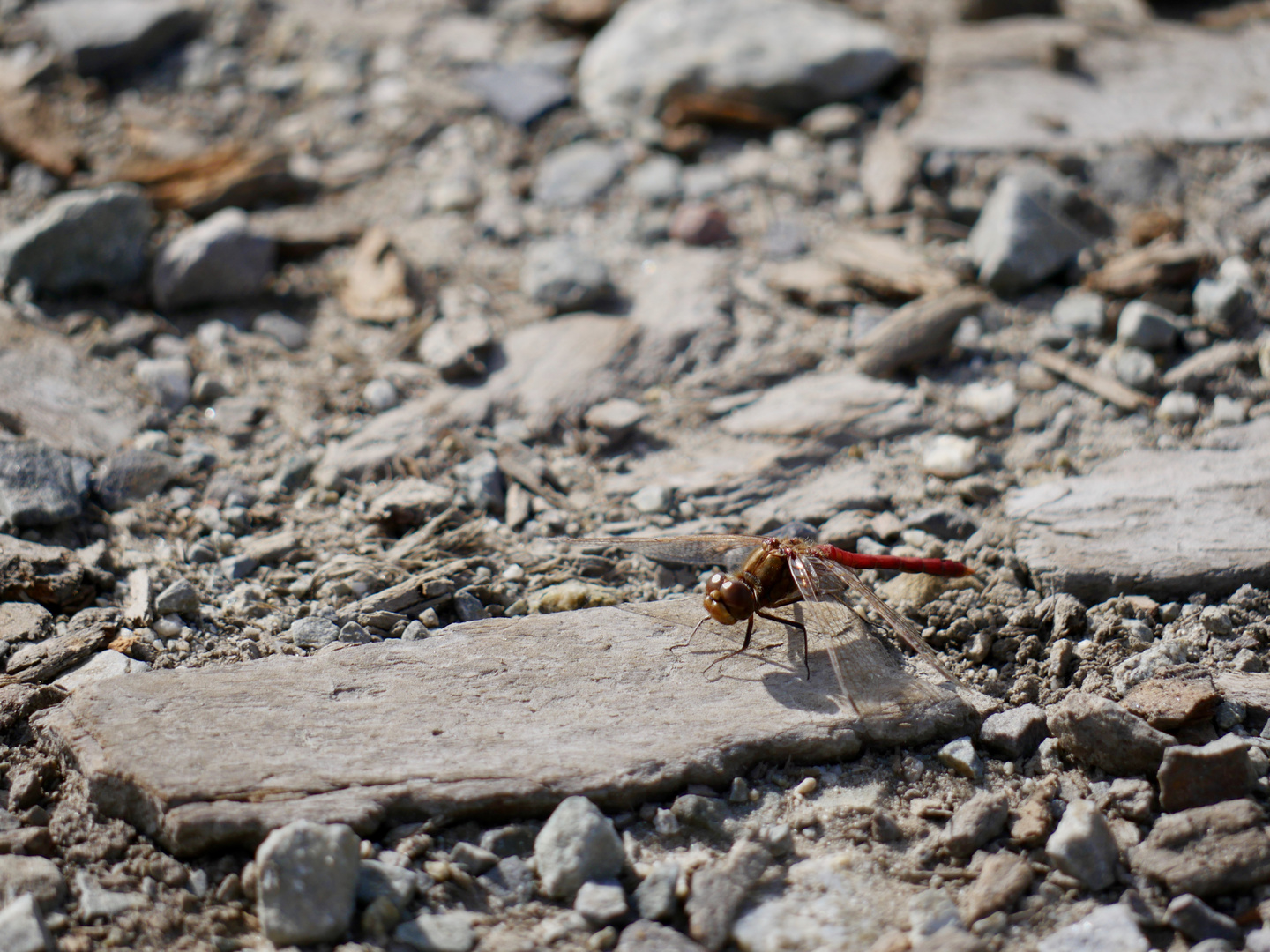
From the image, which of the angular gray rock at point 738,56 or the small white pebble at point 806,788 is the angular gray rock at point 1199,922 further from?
the angular gray rock at point 738,56

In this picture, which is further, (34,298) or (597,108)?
(597,108)

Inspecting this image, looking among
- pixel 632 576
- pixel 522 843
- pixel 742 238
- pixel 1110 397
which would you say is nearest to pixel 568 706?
Result: pixel 522 843

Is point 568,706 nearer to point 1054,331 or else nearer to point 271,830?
point 271,830

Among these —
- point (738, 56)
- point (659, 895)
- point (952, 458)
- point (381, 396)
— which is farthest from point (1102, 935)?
point (738, 56)

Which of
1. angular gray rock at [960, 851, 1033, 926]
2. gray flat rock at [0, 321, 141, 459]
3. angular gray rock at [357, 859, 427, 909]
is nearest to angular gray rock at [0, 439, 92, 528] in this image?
gray flat rock at [0, 321, 141, 459]

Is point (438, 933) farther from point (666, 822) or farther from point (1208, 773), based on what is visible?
point (1208, 773)

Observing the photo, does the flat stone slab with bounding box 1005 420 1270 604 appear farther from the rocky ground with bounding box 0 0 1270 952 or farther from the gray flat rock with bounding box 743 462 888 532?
the gray flat rock with bounding box 743 462 888 532
